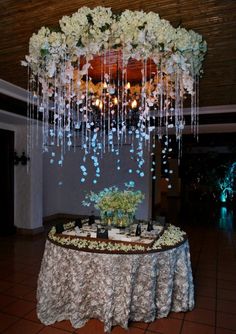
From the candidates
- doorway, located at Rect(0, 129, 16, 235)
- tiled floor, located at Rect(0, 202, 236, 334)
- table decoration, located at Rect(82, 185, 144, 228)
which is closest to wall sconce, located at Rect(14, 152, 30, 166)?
doorway, located at Rect(0, 129, 16, 235)

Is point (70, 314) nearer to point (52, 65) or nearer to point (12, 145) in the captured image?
point (52, 65)

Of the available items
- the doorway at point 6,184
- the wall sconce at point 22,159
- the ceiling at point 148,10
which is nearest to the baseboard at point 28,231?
the doorway at point 6,184

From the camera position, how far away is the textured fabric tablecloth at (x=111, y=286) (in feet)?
9.25

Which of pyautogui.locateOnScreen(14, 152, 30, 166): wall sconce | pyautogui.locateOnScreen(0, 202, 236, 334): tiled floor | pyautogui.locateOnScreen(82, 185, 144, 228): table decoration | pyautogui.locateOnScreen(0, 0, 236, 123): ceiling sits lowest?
pyautogui.locateOnScreen(0, 202, 236, 334): tiled floor

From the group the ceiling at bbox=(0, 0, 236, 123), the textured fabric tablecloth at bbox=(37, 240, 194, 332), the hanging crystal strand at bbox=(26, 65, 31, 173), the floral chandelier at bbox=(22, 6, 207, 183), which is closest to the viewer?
the ceiling at bbox=(0, 0, 236, 123)

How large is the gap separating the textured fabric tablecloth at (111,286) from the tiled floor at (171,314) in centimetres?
11

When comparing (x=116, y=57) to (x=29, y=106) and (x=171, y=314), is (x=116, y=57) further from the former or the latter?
(x=171, y=314)

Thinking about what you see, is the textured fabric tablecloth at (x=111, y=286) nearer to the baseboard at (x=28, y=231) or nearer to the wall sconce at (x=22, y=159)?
the baseboard at (x=28, y=231)

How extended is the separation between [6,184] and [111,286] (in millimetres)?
4810

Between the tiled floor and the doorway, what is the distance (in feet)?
1.22

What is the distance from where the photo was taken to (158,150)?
10.9m

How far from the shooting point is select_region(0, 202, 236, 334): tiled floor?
2.88 metres

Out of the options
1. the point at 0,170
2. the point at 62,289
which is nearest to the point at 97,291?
the point at 62,289

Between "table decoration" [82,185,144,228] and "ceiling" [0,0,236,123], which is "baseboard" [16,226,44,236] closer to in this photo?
"table decoration" [82,185,144,228]
